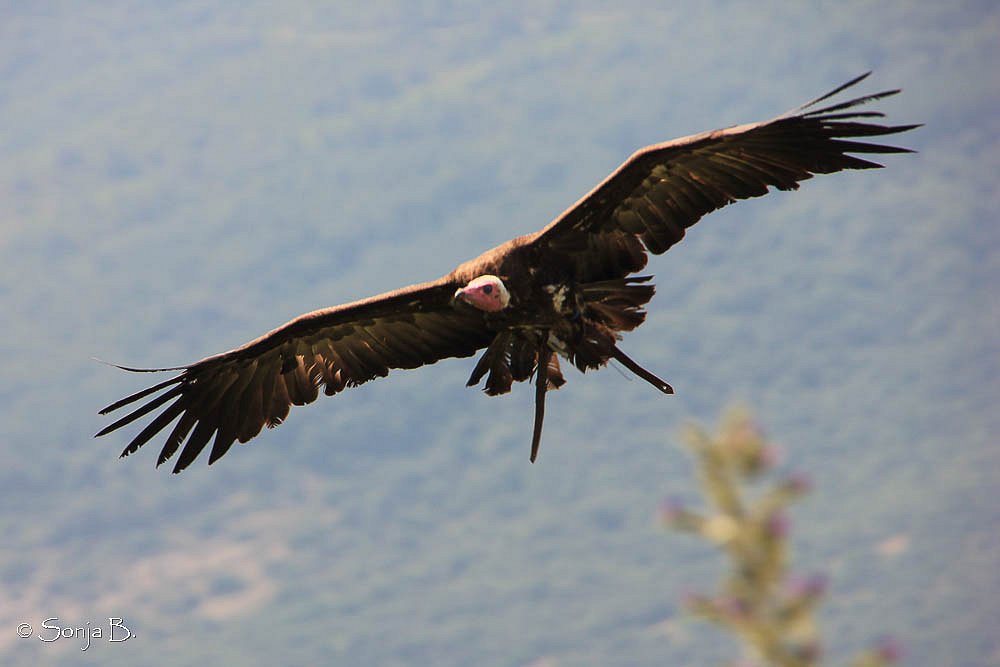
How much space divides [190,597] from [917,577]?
75.9m

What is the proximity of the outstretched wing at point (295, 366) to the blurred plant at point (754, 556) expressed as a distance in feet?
29.5

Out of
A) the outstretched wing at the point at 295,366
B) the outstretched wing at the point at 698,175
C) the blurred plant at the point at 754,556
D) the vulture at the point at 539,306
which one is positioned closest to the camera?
the blurred plant at the point at 754,556

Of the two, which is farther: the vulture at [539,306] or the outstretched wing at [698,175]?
the vulture at [539,306]

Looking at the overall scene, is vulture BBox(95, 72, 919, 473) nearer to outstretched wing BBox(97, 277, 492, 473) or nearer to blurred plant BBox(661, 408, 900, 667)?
outstretched wing BBox(97, 277, 492, 473)

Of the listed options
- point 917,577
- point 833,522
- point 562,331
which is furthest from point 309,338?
point 833,522

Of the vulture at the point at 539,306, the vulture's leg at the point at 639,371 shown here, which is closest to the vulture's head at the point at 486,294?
the vulture at the point at 539,306

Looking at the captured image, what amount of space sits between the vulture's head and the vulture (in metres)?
0.01

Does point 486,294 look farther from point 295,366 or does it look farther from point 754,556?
point 754,556

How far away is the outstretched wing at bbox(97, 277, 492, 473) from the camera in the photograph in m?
16.6

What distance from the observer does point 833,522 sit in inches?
7082

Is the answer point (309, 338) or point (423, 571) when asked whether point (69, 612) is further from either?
point (309, 338)

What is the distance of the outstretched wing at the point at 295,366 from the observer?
1661cm

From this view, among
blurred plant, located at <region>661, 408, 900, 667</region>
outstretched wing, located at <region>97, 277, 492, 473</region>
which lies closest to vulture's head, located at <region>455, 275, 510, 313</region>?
outstretched wing, located at <region>97, 277, 492, 473</region>

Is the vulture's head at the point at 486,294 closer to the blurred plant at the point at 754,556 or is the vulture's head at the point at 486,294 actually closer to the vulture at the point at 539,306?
the vulture at the point at 539,306
